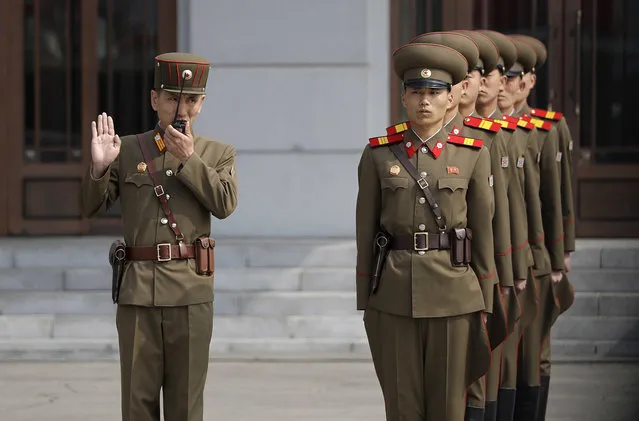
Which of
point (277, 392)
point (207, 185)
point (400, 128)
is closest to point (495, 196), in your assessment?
point (400, 128)

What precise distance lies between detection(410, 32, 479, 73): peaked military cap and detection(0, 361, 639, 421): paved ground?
2670mm

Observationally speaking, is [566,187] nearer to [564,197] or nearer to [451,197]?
[564,197]

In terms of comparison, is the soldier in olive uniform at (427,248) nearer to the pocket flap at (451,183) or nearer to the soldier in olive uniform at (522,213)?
the pocket flap at (451,183)

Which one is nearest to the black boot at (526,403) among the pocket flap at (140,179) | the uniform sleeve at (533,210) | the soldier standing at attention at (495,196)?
the uniform sleeve at (533,210)

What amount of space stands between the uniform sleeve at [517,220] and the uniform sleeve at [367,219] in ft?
4.64

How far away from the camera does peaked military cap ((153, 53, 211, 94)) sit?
638 cm

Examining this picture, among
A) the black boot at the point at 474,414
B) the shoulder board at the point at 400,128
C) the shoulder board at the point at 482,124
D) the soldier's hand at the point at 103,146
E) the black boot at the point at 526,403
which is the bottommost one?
the black boot at the point at 526,403

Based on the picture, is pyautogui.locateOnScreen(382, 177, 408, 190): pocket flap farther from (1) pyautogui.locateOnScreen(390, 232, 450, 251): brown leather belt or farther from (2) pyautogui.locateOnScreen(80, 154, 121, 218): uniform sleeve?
(2) pyautogui.locateOnScreen(80, 154, 121, 218): uniform sleeve

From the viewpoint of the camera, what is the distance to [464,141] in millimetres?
6527

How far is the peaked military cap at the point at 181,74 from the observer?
20.9 feet

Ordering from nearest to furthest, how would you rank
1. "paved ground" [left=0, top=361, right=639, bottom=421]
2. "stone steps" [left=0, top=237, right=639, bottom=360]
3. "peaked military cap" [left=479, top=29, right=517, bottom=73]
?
"peaked military cap" [left=479, top=29, right=517, bottom=73] → "paved ground" [left=0, top=361, right=639, bottom=421] → "stone steps" [left=0, top=237, right=639, bottom=360]

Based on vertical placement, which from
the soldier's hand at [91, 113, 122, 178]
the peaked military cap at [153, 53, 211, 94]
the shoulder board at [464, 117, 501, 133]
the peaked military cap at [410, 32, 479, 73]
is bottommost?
the soldier's hand at [91, 113, 122, 178]

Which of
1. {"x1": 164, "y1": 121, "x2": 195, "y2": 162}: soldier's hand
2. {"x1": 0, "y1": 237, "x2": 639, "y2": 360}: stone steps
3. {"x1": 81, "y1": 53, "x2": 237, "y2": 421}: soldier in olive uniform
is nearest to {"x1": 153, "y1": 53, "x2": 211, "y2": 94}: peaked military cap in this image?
{"x1": 81, "y1": 53, "x2": 237, "y2": 421}: soldier in olive uniform

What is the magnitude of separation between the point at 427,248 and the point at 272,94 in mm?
6174
